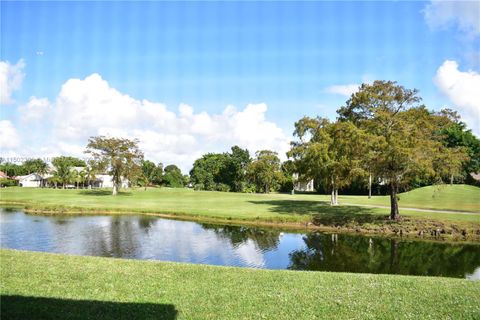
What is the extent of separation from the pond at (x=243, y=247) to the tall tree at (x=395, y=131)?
708 cm

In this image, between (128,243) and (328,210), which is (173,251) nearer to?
(128,243)

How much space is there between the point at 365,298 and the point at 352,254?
17737 mm

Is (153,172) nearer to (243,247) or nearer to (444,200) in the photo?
(444,200)

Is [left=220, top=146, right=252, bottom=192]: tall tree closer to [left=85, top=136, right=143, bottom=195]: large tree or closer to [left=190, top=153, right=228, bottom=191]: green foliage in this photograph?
[left=190, top=153, right=228, bottom=191]: green foliage

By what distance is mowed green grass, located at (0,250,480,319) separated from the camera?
36.1ft

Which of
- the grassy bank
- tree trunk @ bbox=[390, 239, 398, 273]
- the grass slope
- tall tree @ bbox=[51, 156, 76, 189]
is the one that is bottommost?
tree trunk @ bbox=[390, 239, 398, 273]

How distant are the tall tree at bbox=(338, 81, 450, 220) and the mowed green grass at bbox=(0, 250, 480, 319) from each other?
75.2 ft

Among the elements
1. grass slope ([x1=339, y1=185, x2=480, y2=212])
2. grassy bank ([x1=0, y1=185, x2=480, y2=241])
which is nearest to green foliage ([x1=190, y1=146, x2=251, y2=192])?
grass slope ([x1=339, y1=185, x2=480, y2=212])

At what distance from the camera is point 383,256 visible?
1158 inches

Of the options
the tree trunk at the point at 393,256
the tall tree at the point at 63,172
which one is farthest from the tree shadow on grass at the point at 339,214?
the tall tree at the point at 63,172

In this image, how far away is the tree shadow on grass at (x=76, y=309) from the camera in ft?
33.3

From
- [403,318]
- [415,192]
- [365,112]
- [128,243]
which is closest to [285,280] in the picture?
[403,318]

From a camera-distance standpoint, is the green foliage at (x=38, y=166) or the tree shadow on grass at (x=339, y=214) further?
the green foliage at (x=38, y=166)

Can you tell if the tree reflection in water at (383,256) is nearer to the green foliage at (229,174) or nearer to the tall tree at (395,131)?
the tall tree at (395,131)
